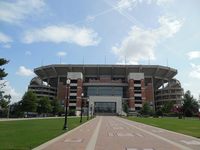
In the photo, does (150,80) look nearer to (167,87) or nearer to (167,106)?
(167,87)

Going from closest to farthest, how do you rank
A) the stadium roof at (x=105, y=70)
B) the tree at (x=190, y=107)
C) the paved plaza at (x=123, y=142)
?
the paved plaza at (x=123, y=142), the tree at (x=190, y=107), the stadium roof at (x=105, y=70)

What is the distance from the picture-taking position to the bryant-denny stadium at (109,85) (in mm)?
154750

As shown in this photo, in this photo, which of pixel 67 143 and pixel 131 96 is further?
pixel 131 96

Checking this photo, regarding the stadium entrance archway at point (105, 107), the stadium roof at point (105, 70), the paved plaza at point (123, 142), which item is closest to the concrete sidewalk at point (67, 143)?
the paved plaza at point (123, 142)

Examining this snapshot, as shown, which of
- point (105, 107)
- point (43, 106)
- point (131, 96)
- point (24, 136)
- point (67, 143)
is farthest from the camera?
point (105, 107)

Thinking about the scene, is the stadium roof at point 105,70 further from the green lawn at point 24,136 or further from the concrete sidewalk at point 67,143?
the concrete sidewalk at point 67,143

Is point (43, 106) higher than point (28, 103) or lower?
lower

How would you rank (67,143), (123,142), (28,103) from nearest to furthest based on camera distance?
(67,143)
(123,142)
(28,103)

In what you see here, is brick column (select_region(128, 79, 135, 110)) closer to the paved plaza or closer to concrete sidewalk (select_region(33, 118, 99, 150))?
the paved plaza

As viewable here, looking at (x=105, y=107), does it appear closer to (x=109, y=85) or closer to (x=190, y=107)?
(x=109, y=85)

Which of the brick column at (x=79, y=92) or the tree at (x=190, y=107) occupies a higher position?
the brick column at (x=79, y=92)

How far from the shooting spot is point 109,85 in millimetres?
160500

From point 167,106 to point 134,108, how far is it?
91.3 ft

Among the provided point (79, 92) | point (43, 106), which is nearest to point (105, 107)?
point (79, 92)
